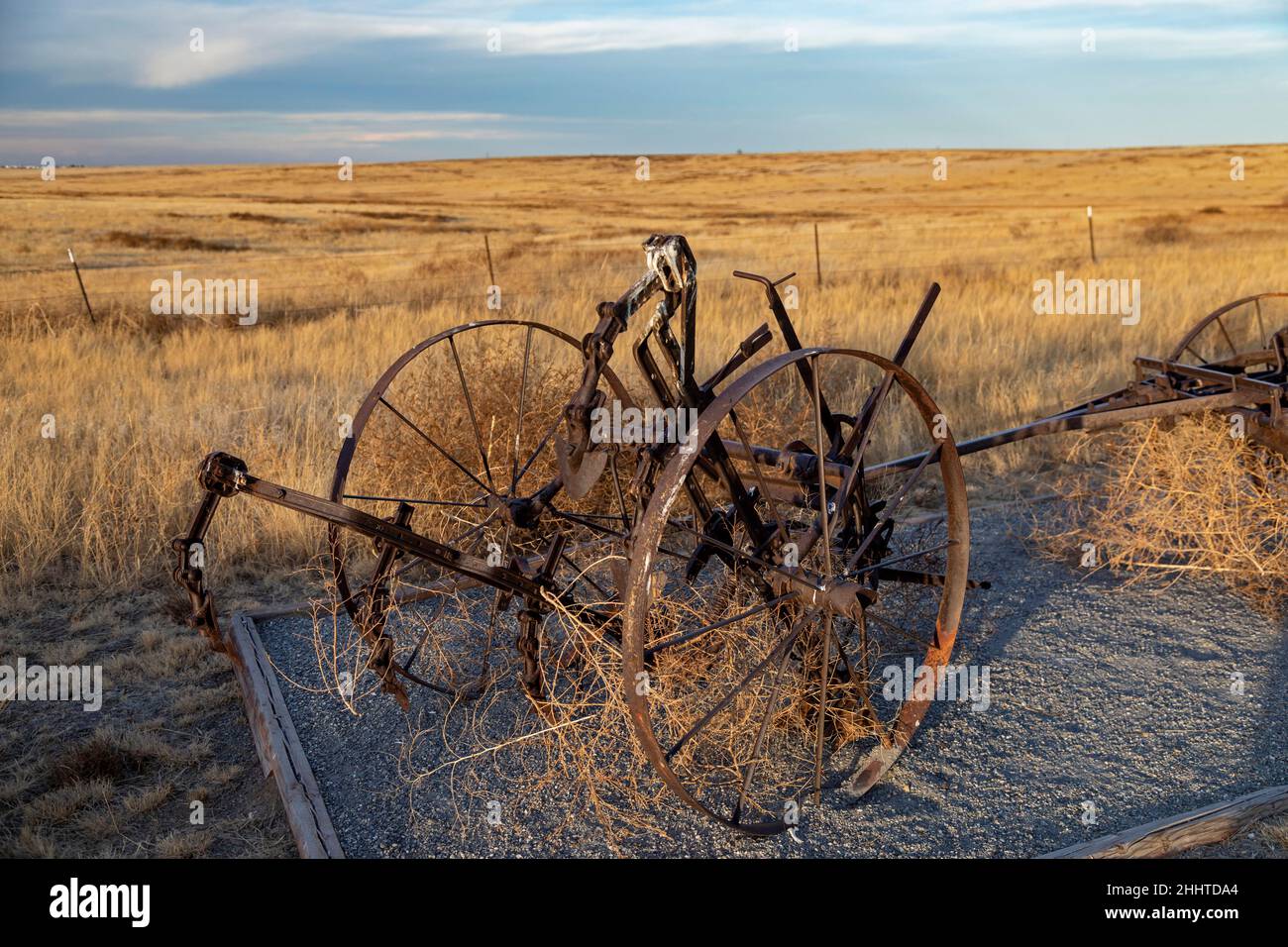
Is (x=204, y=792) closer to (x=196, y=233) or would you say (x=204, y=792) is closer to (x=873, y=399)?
(x=873, y=399)

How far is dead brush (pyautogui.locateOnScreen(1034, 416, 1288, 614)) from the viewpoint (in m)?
4.71

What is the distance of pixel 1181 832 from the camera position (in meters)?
3.09

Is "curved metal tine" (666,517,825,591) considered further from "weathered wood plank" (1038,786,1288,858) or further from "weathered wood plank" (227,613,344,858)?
"weathered wood plank" (227,613,344,858)

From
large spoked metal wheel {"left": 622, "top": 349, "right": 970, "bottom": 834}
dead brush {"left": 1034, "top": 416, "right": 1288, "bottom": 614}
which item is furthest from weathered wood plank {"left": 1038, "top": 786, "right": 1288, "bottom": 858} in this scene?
dead brush {"left": 1034, "top": 416, "right": 1288, "bottom": 614}

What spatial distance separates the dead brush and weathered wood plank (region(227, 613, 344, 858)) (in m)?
3.66

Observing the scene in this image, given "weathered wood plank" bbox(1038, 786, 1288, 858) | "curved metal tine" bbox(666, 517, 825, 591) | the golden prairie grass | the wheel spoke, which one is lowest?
"weathered wood plank" bbox(1038, 786, 1288, 858)

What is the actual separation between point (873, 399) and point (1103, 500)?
3.32 metres

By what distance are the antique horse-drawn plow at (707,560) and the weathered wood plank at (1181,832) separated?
27.1 inches

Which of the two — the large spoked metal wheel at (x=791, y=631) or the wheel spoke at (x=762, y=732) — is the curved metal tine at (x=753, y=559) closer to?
the large spoked metal wheel at (x=791, y=631)

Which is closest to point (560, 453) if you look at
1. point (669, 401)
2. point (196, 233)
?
point (669, 401)

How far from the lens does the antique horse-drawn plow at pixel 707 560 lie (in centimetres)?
283

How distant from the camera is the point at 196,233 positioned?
25812mm

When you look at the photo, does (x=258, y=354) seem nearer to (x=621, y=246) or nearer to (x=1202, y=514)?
(x=1202, y=514)

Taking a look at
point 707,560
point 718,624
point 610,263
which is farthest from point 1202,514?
point 610,263
